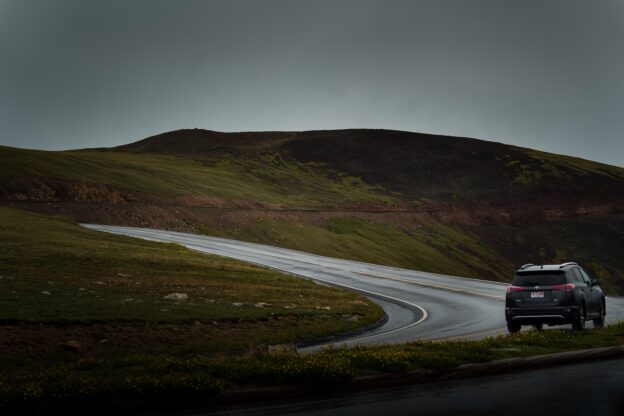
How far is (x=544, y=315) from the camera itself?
74.8ft

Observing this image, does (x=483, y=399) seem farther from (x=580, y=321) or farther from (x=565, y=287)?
(x=580, y=321)

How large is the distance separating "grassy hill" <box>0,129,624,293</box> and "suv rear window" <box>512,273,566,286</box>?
173ft

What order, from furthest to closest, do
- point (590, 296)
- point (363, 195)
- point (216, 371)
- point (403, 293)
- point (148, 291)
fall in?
point (363, 195) → point (403, 293) → point (148, 291) → point (590, 296) → point (216, 371)

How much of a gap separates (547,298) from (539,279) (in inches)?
25.6

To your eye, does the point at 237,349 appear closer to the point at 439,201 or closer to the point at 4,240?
the point at 4,240

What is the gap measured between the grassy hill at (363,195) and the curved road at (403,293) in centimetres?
1518

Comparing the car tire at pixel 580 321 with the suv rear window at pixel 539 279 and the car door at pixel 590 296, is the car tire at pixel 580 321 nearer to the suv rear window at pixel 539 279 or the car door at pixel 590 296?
the car door at pixel 590 296

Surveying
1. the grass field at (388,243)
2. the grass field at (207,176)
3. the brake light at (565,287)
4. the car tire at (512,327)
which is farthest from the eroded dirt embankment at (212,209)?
the brake light at (565,287)

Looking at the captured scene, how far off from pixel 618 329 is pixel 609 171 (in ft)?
495

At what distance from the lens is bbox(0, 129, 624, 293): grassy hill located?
260 ft

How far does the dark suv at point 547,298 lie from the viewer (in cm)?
2270

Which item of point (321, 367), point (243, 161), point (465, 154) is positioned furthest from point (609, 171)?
point (321, 367)

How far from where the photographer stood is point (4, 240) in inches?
1465

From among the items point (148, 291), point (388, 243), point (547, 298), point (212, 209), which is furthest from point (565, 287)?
point (388, 243)
